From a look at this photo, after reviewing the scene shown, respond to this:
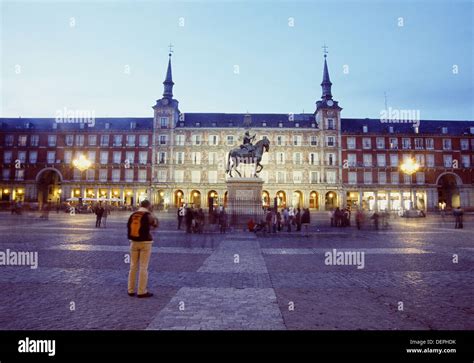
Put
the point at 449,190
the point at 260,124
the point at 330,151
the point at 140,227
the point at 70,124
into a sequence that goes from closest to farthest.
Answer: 1. the point at 140,227
2. the point at 330,151
3. the point at 449,190
4. the point at 260,124
5. the point at 70,124

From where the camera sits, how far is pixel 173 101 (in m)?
57.1

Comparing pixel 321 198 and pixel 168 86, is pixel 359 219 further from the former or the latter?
pixel 168 86

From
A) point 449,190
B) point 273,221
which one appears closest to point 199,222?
point 273,221

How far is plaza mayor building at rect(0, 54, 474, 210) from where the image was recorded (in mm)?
52750

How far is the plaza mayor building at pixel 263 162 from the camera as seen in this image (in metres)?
52.8

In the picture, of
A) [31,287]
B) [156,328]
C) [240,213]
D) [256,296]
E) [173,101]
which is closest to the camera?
[156,328]

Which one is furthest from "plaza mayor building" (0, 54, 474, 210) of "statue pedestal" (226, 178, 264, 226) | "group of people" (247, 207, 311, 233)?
"group of people" (247, 207, 311, 233)

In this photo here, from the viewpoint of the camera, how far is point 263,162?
53094 millimetres

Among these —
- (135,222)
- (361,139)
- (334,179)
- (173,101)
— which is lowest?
(135,222)

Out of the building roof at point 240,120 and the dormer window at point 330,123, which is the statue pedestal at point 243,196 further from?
the dormer window at point 330,123

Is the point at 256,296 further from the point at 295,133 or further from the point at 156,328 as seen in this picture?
the point at 295,133

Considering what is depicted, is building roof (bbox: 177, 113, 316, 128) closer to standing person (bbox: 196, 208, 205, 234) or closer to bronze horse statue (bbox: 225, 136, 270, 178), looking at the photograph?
bronze horse statue (bbox: 225, 136, 270, 178)

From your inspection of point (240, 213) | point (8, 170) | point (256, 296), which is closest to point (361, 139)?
point (240, 213)
